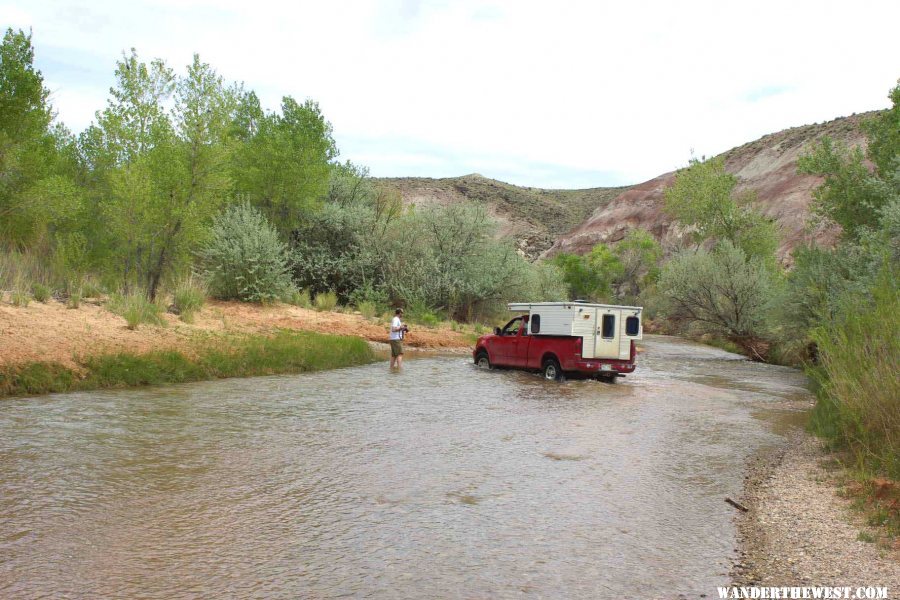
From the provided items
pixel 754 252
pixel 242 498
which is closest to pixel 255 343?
pixel 242 498

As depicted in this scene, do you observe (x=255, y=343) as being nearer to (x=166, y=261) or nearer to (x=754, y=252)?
(x=166, y=261)

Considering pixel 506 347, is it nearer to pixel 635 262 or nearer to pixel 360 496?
pixel 360 496

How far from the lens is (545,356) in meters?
20.3

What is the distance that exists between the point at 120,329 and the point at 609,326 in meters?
12.9

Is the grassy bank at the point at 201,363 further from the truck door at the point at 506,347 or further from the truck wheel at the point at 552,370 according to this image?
the truck wheel at the point at 552,370

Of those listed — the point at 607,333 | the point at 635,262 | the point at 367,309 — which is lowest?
the point at 367,309

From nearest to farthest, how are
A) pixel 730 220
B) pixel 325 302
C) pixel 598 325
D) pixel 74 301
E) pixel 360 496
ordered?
pixel 360 496
pixel 598 325
pixel 74 301
pixel 325 302
pixel 730 220

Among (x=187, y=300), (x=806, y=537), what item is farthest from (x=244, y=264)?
(x=806, y=537)

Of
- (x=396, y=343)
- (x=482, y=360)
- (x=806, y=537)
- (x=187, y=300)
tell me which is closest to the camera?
(x=806, y=537)

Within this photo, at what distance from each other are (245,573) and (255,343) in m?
15.7

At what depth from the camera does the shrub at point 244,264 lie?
31.0 m

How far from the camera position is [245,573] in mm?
Answer: 5328

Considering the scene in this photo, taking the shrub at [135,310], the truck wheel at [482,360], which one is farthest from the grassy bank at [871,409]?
the shrub at [135,310]

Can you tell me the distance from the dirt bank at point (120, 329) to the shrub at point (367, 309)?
2.38 meters
